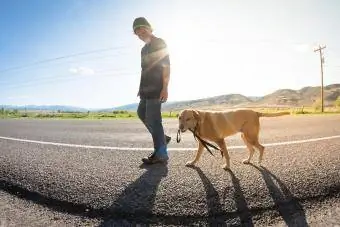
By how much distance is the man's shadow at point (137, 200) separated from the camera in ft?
9.04

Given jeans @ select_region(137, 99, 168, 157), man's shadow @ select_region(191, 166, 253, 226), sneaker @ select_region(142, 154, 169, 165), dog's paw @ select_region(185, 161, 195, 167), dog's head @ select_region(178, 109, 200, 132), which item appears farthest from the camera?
jeans @ select_region(137, 99, 168, 157)

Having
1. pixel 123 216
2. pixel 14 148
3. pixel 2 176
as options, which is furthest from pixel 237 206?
pixel 14 148

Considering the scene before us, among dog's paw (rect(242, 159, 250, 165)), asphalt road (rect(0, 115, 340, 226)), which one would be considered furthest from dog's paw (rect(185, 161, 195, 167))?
dog's paw (rect(242, 159, 250, 165))

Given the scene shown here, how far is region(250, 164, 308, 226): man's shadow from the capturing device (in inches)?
104

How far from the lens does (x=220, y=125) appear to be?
4535 mm

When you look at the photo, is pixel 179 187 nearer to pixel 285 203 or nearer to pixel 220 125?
pixel 285 203

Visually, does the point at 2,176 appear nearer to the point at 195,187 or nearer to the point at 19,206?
the point at 19,206

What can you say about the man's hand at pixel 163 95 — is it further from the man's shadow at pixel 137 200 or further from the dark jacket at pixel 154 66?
the man's shadow at pixel 137 200

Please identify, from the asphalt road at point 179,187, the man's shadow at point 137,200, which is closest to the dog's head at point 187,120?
the asphalt road at point 179,187

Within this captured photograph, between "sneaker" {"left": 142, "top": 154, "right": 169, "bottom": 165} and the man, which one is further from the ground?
the man

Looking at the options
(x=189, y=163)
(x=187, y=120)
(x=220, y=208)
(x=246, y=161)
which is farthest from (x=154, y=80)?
(x=220, y=208)

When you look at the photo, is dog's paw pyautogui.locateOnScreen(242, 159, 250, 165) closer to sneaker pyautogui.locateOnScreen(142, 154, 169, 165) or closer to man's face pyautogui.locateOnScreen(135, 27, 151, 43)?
sneaker pyautogui.locateOnScreen(142, 154, 169, 165)

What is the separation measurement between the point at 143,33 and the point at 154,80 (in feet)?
Answer: 2.24

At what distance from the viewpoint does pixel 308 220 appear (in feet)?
8.68
